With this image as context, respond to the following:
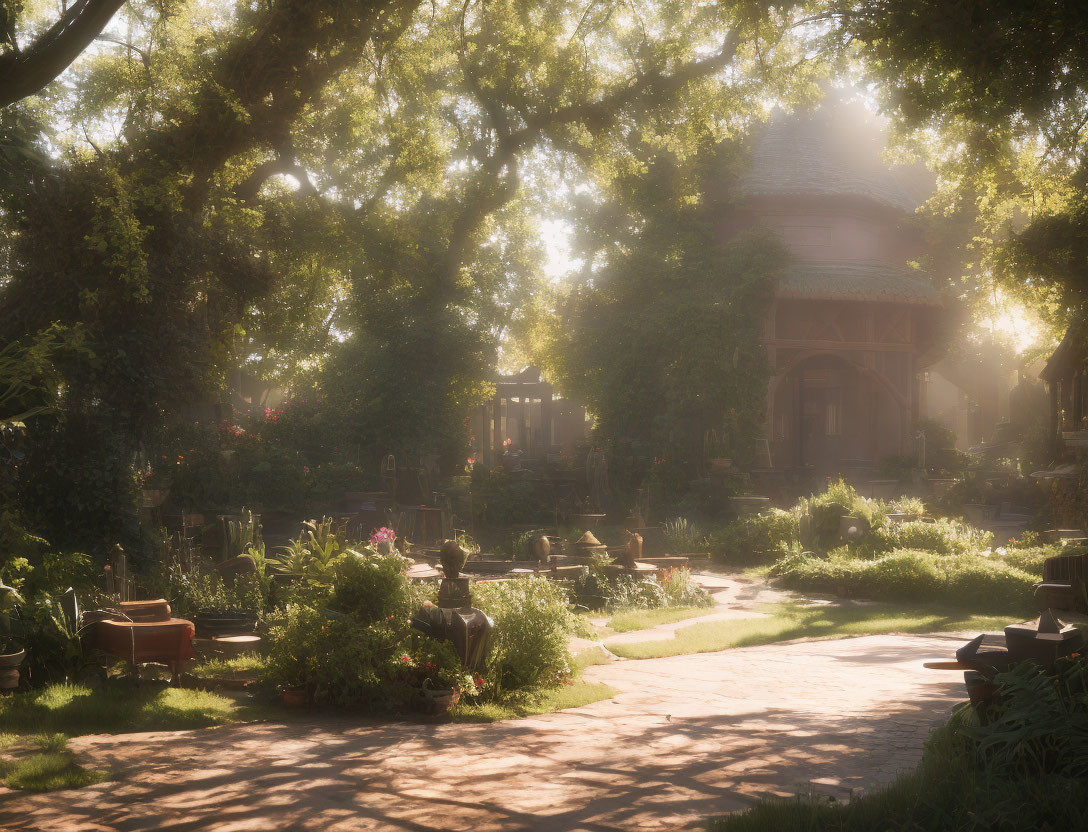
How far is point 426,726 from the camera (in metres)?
6.74

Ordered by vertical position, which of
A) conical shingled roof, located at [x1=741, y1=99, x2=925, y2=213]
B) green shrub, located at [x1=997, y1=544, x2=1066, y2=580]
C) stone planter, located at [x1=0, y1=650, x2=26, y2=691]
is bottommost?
green shrub, located at [x1=997, y1=544, x2=1066, y2=580]

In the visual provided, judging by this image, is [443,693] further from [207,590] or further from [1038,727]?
[207,590]

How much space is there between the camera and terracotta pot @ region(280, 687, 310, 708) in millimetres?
7262

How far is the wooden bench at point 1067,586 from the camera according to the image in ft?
24.3

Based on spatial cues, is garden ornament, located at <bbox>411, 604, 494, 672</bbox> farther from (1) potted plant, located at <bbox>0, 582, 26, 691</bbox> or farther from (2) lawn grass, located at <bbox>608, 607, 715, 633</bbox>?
(2) lawn grass, located at <bbox>608, 607, 715, 633</bbox>

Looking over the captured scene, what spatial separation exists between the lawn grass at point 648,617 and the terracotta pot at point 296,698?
4743 millimetres

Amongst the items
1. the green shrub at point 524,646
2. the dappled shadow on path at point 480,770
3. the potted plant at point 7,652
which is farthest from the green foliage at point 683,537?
the potted plant at point 7,652

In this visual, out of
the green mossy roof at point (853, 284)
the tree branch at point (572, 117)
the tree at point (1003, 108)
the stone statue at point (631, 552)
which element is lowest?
the stone statue at point (631, 552)

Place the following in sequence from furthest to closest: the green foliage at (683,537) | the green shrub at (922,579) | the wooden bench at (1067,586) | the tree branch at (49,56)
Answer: the green foliage at (683,537)
the green shrub at (922,579)
the wooden bench at (1067,586)
the tree branch at (49,56)

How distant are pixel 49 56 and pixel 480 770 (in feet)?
20.3

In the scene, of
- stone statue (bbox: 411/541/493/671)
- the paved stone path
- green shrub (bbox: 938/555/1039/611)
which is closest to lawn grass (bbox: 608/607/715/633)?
the paved stone path

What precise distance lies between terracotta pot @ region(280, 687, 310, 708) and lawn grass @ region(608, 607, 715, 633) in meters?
4.74

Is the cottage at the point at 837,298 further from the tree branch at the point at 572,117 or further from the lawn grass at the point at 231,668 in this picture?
the lawn grass at the point at 231,668

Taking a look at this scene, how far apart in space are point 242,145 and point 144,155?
1.17 m
